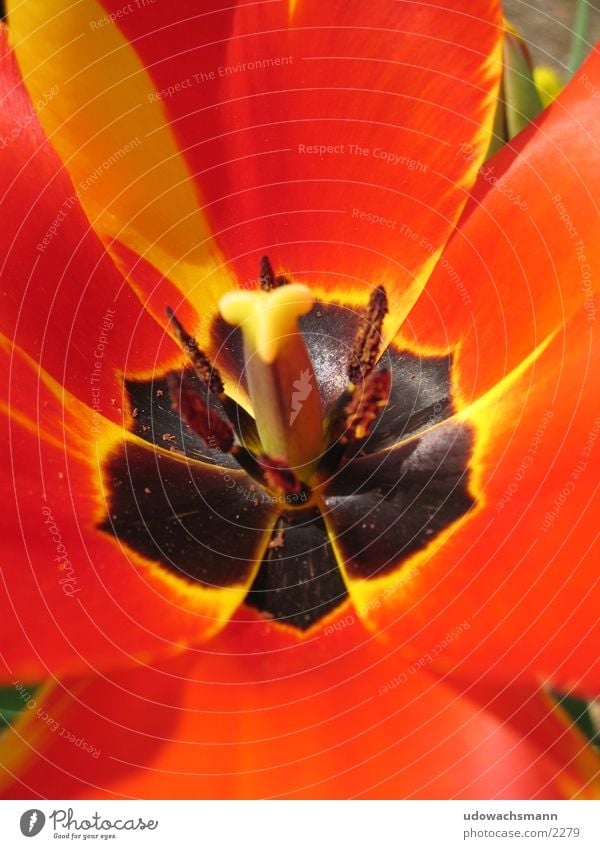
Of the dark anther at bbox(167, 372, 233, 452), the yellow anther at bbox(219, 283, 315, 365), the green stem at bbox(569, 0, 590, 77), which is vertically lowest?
the dark anther at bbox(167, 372, 233, 452)

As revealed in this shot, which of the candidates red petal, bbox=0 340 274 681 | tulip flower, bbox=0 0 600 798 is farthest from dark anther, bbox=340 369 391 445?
red petal, bbox=0 340 274 681

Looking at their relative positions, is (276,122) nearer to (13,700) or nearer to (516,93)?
(516,93)

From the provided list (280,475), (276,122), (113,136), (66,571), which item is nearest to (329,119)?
(276,122)

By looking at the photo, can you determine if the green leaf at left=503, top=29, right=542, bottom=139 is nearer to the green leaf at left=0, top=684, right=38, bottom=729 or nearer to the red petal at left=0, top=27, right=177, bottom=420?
the red petal at left=0, top=27, right=177, bottom=420

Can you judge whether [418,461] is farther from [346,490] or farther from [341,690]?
[341,690]

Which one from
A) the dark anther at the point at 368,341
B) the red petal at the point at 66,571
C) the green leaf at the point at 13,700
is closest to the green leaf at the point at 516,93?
the dark anther at the point at 368,341
